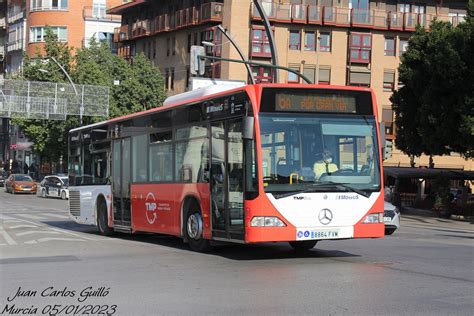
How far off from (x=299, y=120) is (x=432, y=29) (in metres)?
30.2

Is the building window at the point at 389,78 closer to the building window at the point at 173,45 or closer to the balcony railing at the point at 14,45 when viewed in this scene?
the building window at the point at 173,45

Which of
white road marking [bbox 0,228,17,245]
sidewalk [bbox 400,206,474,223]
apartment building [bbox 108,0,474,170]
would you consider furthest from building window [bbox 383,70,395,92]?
white road marking [bbox 0,228,17,245]

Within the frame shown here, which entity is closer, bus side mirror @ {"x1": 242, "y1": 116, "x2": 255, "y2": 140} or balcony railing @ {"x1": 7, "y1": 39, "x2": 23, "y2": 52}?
bus side mirror @ {"x1": 242, "y1": 116, "x2": 255, "y2": 140}

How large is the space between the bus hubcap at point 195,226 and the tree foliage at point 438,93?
22611mm

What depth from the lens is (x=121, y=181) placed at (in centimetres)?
1952

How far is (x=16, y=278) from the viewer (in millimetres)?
11820

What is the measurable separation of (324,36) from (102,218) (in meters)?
44.3

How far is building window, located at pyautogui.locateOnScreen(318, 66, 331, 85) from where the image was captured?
6244 centimetres

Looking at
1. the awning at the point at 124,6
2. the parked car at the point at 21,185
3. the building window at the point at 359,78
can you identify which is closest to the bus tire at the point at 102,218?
the parked car at the point at 21,185

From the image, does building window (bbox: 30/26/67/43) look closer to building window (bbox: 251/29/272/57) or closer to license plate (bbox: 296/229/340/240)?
building window (bbox: 251/29/272/57)

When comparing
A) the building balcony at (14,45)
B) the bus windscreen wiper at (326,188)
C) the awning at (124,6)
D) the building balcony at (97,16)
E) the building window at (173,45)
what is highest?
the building balcony at (97,16)

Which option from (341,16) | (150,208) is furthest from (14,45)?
(150,208)

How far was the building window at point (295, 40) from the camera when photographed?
2445 inches

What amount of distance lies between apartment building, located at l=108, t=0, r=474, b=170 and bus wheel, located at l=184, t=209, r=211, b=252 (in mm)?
44646
